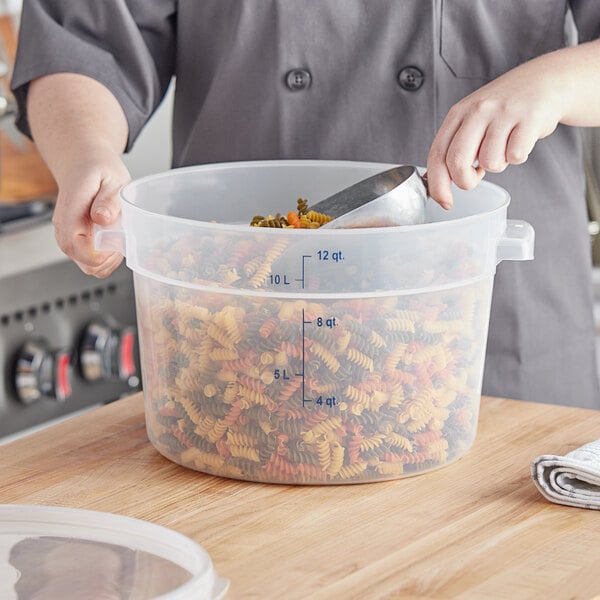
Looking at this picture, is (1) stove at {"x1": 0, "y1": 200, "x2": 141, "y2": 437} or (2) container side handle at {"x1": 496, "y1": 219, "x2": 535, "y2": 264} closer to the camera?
(2) container side handle at {"x1": 496, "y1": 219, "x2": 535, "y2": 264}

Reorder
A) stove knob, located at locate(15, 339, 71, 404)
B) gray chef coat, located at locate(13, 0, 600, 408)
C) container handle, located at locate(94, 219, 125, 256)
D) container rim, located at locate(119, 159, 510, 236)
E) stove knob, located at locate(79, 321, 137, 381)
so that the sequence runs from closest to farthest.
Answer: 1. container rim, located at locate(119, 159, 510, 236)
2. container handle, located at locate(94, 219, 125, 256)
3. gray chef coat, located at locate(13, 0, 600, 408)
4. stove knob, located at locate(15, 339, 71, 404)
5. stove knob, located at locate(79, 321, 137, 381)

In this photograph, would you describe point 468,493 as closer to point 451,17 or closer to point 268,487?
point 268,487

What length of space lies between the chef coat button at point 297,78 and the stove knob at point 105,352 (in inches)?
25.3

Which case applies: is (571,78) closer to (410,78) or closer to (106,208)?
(410,78)

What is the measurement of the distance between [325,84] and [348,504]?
45 cm

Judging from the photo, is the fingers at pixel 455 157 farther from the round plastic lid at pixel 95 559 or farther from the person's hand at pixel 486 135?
the round plastic lid at pixel 95 559

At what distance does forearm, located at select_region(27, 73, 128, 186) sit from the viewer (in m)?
0.89

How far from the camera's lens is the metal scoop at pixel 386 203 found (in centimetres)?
77

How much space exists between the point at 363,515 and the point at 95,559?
0.18m

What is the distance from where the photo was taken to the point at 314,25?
3.32ft

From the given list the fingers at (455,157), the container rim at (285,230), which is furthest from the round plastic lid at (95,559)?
the fingers at (455,157)

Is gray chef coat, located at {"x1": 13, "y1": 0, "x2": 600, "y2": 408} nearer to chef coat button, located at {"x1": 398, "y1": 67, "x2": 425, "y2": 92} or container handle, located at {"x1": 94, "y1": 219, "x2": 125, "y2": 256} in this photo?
chef coat button, located at {"x1": 398, "y1": 67, "x2": 425, "y2": 92}

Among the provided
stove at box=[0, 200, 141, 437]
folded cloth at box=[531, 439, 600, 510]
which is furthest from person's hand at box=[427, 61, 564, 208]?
stove at box=[0, 200, 141, 437]

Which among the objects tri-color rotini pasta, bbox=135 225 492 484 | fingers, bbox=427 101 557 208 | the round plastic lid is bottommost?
the round plastic lid
